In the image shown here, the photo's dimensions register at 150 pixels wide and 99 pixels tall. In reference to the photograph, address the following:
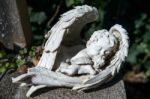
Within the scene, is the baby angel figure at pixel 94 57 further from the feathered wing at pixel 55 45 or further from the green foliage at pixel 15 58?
the green foliage at pixel 15 58

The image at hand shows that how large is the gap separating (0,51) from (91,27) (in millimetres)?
1431

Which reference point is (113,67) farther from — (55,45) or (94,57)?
(55,45)

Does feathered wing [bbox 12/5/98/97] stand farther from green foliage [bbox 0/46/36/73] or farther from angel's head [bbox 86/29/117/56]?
green foliage [bbox 0/46/36/73]

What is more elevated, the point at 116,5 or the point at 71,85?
the point at 71,85

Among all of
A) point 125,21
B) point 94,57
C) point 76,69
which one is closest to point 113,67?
point 94,57

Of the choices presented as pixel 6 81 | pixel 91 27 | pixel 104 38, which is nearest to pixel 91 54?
pixel 104 38

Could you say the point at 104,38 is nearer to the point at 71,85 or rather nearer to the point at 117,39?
the point at 117,39

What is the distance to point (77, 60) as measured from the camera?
2.73 metres

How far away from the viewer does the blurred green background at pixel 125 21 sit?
167 inches

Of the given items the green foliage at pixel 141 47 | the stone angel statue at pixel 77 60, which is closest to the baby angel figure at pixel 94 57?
the stone angel statue at pixel 77 60

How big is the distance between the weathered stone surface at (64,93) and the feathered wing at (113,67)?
2.1 inches

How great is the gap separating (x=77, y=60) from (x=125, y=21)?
192 cm

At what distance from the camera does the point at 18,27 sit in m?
3.24

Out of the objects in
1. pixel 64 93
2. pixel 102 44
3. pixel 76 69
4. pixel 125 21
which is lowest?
pixel 125 21
